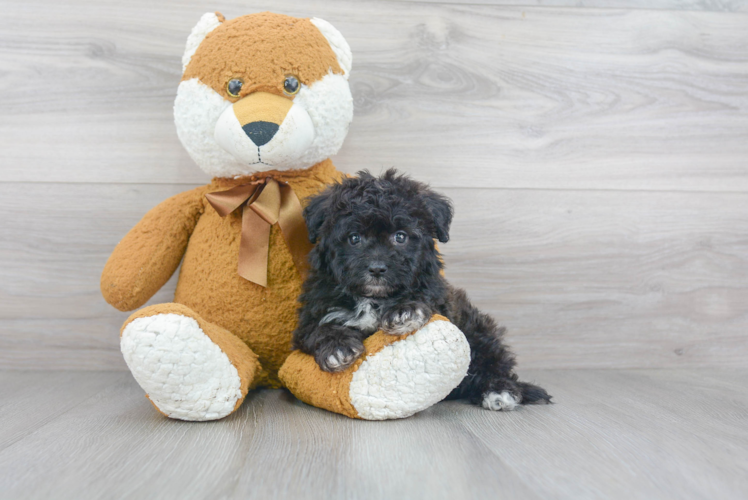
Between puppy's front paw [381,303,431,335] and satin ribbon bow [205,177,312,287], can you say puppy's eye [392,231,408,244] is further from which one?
satin ribbon bow [205,177,312,287]

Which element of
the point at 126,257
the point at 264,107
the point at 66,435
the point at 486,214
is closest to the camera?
the point at 66,435

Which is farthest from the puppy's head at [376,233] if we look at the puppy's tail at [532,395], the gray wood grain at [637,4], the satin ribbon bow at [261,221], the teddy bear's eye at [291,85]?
the gray wood grain at [637,4]

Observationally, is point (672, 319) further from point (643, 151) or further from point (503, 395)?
point (503, 395)

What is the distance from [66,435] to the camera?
109 centimetres

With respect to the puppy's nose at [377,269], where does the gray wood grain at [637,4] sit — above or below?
above

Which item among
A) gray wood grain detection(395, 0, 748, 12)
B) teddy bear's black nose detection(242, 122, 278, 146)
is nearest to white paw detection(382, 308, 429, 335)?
teddy bear's black nose detection(242, 122, 278, 146)

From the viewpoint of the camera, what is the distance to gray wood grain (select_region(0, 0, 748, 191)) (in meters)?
1.71

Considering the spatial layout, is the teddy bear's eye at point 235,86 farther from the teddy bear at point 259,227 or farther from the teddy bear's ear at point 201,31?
the teddy bear's ear at point 201,31

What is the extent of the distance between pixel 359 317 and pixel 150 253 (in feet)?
1.87

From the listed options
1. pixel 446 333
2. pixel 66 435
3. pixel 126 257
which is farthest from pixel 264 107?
pixel 66 435

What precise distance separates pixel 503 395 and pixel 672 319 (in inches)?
35.4

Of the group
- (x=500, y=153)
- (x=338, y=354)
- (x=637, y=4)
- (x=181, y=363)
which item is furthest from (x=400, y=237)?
(x=637, y=4)

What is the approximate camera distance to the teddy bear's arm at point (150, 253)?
53.6 inches

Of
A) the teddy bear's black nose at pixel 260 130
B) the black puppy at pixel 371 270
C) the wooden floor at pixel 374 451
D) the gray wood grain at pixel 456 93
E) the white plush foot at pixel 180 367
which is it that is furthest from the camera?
the gray wood grain at pixel 456 93
